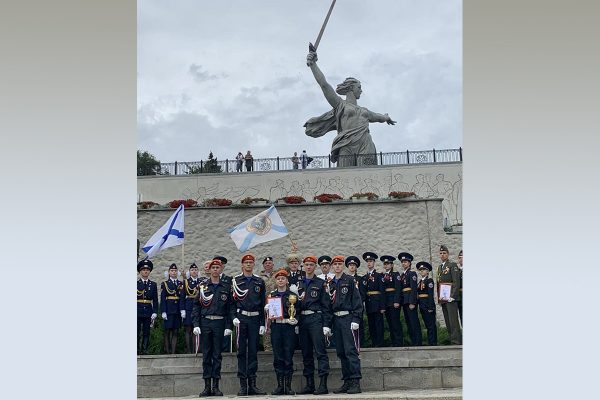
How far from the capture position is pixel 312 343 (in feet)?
37.1

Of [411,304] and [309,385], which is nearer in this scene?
[309,385]

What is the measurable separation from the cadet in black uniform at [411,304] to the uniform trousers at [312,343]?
5.95ft

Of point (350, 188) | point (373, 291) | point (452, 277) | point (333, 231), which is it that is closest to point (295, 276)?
point (373, 291)

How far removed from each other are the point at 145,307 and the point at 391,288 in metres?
3.12

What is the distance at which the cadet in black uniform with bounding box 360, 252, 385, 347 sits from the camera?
12.8m

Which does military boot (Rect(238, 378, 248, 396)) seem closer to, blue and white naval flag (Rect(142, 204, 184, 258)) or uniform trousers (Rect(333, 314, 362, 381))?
uniform trousers (Rect(333, 314, 362, 381))

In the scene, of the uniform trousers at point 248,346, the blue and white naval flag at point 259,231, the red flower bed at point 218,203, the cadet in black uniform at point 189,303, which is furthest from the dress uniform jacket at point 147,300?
the red flower bed at point 218,203

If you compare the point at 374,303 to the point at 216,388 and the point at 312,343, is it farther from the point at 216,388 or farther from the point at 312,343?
the point at 216,388

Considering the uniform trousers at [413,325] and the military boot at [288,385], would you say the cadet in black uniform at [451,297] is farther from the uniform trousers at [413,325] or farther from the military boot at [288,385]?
the military boot at [288,385]

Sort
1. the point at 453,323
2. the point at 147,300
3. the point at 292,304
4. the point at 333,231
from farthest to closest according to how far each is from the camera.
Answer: the point at 333,231
the point at 147,300
the point at 453,323
the point at 292,304
